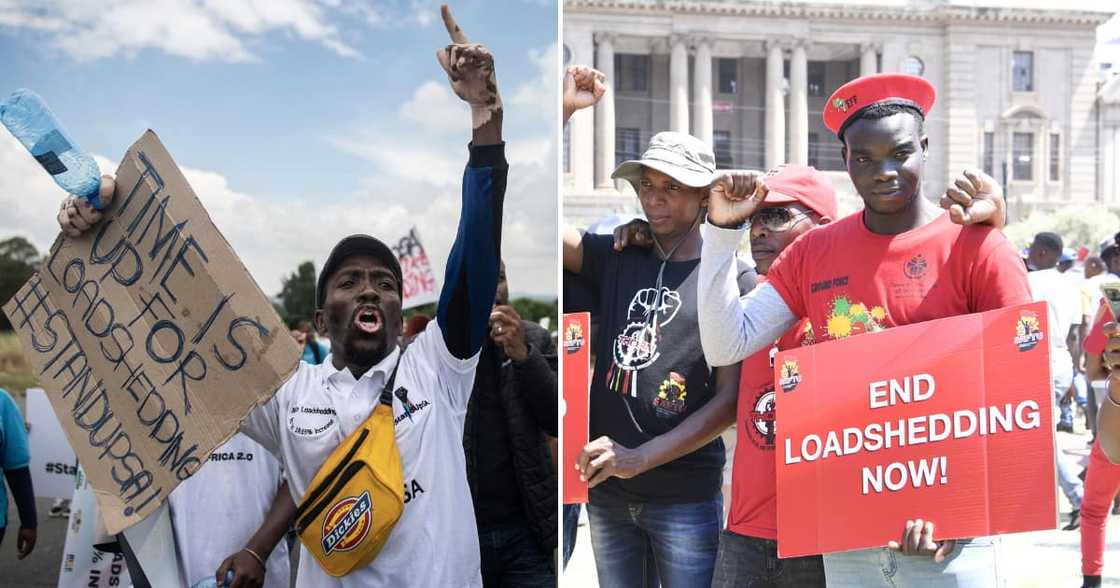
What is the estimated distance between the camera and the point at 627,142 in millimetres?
43656

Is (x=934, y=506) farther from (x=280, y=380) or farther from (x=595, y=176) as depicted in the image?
(x=595, y=176)

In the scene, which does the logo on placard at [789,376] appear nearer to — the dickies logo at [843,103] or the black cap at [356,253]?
the dickies logo at [843,103]

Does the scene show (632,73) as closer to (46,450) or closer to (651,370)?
(46,450)

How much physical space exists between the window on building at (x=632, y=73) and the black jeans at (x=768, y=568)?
4433cm

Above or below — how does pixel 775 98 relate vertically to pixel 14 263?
above

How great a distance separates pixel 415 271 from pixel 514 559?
3.59 feet

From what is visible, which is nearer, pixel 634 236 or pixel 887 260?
pixel 887 260

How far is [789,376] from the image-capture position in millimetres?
2664

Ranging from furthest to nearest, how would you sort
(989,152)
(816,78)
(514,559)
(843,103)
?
1. (816,78)
2. (989,152)
3. (514,559)
4. (843,103)

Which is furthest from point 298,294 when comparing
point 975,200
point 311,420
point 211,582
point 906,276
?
point 975,200

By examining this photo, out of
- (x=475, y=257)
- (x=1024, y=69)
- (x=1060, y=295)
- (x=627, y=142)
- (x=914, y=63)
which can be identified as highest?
(x=914, y=63)

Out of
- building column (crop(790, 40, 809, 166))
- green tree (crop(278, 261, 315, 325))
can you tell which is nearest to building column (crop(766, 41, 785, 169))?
building column (crop(790, 40, 809, 166))

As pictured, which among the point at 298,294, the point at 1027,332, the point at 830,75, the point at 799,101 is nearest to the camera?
the point at 1027,332

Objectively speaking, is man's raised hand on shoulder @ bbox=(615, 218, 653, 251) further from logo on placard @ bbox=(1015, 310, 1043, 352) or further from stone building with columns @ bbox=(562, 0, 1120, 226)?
stone building with columns @ bbox=(562, 0, 1120, 226)
